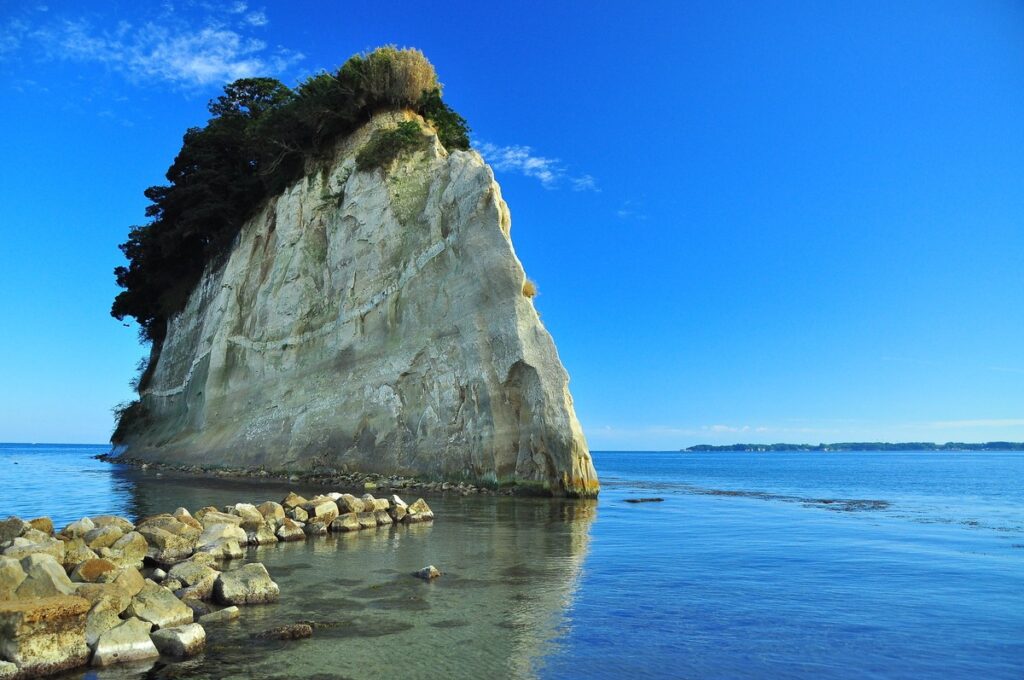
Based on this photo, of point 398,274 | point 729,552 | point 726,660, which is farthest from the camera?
A: point 398,274

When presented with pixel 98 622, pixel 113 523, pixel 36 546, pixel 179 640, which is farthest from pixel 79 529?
pixel 179 640

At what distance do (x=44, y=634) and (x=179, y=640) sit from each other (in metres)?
1.11

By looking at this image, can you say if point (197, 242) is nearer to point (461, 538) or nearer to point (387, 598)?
point (461, 538)

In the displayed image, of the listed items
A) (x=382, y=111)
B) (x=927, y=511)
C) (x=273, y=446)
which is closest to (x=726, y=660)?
(x=927, y=511)

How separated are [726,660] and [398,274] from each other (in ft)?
77.6

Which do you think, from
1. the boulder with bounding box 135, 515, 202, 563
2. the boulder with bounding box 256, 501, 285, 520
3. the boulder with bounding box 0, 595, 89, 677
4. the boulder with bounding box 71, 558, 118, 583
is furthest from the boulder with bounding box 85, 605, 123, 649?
the boulder with bounding box 256, 501, 285, 520

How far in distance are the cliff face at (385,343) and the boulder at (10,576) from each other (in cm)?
1650

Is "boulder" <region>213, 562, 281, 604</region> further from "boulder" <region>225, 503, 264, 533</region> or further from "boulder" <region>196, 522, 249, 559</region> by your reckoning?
"boulder" <region>225, 503, 264, 533</region>

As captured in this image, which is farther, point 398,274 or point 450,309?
point 398,274

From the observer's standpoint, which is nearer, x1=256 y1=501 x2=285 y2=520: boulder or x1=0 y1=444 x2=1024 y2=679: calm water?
x1=0 y1=444 x2=1024 y2=679: calm water

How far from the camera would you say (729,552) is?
43.7 ft

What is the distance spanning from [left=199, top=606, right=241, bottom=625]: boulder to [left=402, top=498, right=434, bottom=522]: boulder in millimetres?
8832

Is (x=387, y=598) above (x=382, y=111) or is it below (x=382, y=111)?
below

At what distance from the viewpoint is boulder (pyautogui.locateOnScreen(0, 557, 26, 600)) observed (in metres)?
7.26
